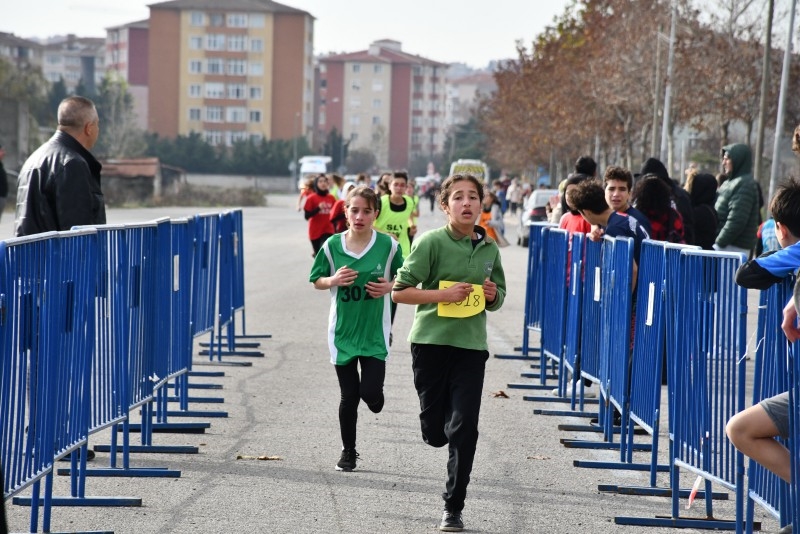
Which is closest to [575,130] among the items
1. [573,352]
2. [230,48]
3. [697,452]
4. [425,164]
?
[573,352]

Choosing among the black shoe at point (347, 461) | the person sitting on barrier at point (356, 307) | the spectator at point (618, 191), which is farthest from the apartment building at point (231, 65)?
the black shoe at point (347, 461)

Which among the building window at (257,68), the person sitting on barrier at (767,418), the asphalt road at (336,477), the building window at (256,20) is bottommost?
the asphalt road at (336,477)

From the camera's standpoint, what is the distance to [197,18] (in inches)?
5979

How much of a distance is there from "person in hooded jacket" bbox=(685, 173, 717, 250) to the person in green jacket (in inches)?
3.9

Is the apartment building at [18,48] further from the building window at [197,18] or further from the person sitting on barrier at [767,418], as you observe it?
the person sitting on barrier at [767,418]

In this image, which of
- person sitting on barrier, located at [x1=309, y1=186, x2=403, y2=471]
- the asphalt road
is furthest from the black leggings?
the asphalt road

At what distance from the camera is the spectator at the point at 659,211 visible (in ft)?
34.9

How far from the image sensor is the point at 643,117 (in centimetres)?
5462

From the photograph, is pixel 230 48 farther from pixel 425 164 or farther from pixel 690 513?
pixel 690 513

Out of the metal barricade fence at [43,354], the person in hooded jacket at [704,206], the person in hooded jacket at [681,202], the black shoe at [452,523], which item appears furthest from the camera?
the person in hooded jacket at [704,206]

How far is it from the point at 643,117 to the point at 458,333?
162ft

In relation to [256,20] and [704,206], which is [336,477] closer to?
[704,206]

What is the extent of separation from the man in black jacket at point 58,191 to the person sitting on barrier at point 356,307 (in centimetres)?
140

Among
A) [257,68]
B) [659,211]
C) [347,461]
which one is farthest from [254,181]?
[347,461]
